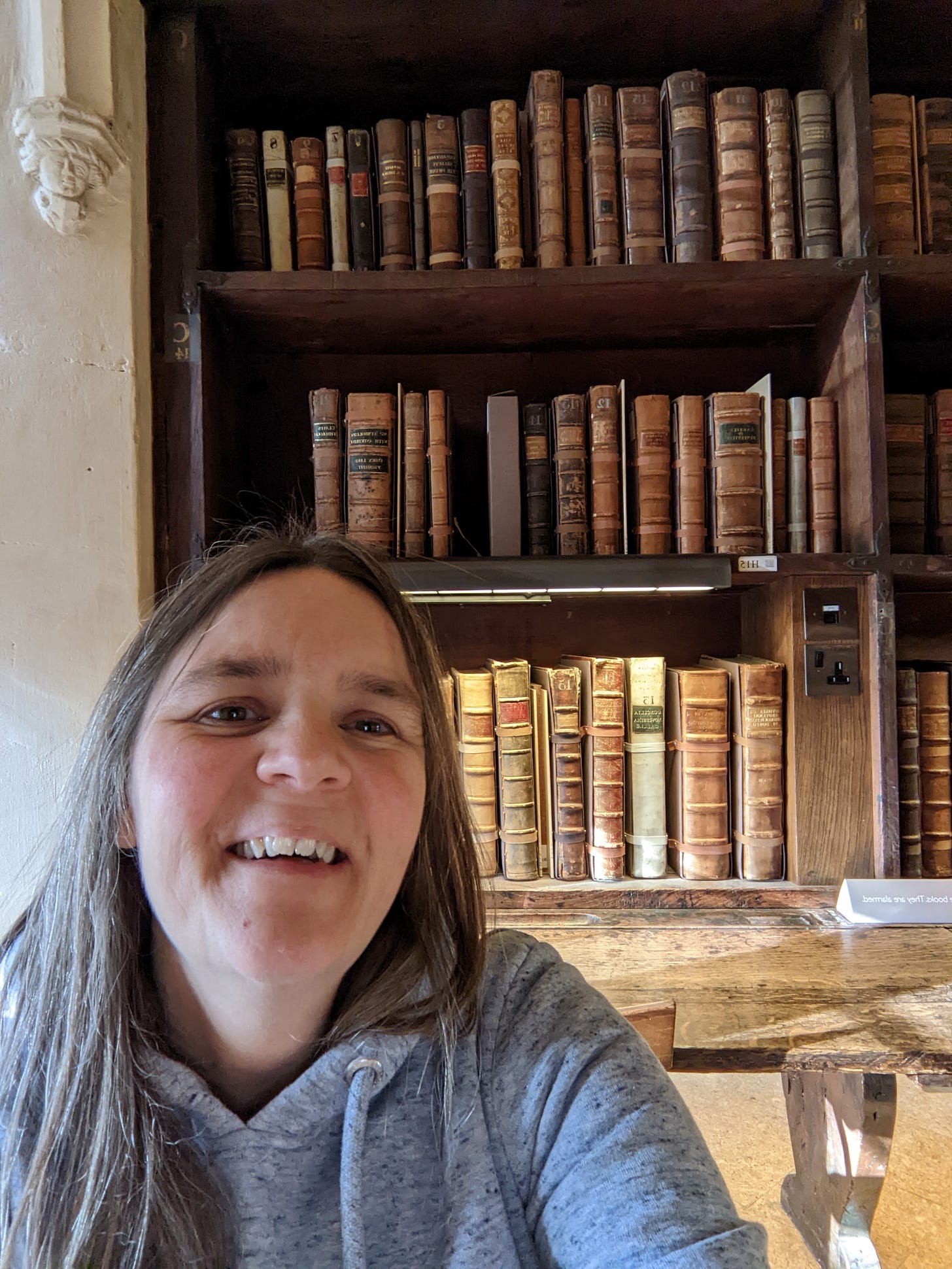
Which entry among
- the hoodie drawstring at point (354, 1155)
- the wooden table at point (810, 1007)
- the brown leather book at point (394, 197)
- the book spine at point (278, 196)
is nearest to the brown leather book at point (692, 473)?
the brown leather book at point (394, 197)

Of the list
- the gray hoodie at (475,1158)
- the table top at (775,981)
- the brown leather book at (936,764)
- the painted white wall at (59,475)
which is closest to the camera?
the gray hoodie at (475,1158)

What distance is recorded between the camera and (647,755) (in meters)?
1.54

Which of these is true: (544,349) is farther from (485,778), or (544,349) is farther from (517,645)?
(485,778)

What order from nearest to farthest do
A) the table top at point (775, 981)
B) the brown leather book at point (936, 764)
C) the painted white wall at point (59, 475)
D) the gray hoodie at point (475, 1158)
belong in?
the gray hoodie at point (475, 1158), the table top at point (775, 981), the painted white wall at point (59, 475), the brown leather book at point (936, 764)

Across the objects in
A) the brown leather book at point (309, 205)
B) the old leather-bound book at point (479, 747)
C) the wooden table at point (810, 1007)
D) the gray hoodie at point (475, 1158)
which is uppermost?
the brown leather book at point (309, 205)

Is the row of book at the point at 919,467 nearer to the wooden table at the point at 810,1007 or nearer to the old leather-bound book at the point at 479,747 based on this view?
the wooden table at the point at 810,1007

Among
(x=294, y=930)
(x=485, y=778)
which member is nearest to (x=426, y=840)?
(x=294, y=930)

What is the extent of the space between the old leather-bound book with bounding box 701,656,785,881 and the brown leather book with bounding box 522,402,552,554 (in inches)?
18.2

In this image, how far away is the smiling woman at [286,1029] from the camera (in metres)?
0.62

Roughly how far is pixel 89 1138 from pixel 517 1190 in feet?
1.18

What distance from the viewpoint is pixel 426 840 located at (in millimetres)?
827

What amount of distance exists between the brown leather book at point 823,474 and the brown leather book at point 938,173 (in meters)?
0.37

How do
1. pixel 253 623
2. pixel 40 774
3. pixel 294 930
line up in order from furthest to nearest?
1. pixel 40 774
2. pixel 253 623
3. pixel 294 930

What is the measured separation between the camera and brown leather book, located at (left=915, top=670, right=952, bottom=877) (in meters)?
1.54
